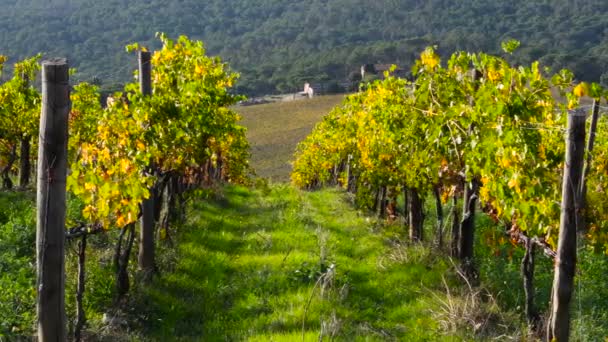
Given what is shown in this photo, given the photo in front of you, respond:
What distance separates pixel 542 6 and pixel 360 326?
195 m

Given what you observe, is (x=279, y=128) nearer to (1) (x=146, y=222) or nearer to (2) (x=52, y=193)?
(1) (x=146, y=222)

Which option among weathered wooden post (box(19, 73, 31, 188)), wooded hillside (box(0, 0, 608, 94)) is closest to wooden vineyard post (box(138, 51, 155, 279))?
weathered wooden post (box(19, 73, 31, 188))

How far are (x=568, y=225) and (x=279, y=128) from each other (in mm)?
62636

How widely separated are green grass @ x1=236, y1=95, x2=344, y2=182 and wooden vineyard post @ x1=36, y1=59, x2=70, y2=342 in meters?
40.7

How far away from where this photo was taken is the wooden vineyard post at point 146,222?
25.9 feet

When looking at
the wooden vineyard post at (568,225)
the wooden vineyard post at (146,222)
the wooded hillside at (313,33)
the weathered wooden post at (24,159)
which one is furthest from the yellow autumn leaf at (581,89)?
the wooded hillside at (313,33)

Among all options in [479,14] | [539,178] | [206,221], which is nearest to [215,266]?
[206,221]

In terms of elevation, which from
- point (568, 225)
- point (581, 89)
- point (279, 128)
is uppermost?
point (581, 89)

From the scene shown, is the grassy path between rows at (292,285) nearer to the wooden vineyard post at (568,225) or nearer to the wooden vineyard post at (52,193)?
the wooden vineyard post at (568,225)

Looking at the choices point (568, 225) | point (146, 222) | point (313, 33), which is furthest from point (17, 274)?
point (313, 33)

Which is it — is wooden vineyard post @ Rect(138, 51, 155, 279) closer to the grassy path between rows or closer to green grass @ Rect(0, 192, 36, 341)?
the grassy path between rows

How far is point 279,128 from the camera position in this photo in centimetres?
6706

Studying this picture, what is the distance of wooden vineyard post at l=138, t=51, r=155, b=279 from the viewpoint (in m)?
7.89

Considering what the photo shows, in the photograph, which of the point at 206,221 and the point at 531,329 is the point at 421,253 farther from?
the point at 206,221
